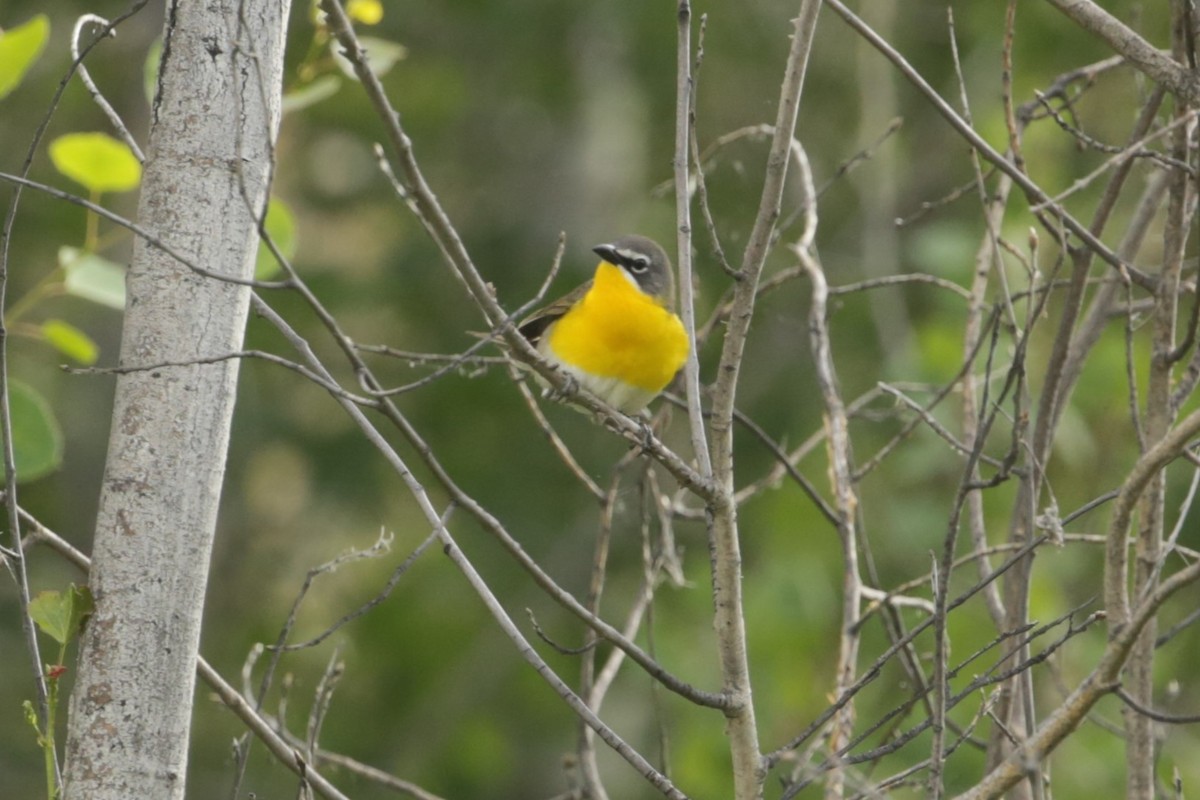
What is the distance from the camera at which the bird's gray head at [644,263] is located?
4938mm

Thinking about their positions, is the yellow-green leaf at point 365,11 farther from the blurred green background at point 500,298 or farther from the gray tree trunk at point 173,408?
the blurred green background at point 500,298

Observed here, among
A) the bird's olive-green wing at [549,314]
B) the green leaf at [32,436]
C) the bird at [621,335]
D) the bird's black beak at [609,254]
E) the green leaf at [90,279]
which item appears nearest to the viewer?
the green leaf at [32,436]

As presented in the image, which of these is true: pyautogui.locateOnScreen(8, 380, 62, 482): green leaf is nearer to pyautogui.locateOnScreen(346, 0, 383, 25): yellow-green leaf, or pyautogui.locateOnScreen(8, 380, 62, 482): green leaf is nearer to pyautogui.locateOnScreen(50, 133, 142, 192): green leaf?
pyautogui.locateOnScreen(50, 133, 142, 192): green leaf

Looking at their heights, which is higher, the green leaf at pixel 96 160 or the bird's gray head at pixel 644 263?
the bird's gray head at pixel 644 263

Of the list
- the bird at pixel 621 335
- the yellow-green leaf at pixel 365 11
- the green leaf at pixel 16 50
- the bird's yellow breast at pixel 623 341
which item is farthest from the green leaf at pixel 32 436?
the bird's yellow breast at pixel 623 341

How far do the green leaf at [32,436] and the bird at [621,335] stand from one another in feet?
5.40

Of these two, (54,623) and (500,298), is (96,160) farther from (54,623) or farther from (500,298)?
(500,298)

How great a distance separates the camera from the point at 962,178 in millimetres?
8352

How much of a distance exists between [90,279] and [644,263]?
2148 millimetres

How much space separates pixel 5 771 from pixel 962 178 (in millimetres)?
6505

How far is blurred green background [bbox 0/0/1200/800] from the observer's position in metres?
7.92

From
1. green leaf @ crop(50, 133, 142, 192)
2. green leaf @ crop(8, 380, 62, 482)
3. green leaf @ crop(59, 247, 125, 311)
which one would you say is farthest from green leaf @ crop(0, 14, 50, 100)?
green leaf @ crop(8, 380, 62, 482)

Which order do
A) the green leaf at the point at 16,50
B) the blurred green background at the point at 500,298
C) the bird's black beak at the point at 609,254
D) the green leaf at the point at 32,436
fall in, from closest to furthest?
the green leaf at the point at 16,50 < the green leaf at the point at 32,436 < the bird's black beak at the point at 609,254 < the blurred green background at the point at 500,298

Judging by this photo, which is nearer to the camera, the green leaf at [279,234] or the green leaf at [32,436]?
the green leaf at [32,436]
